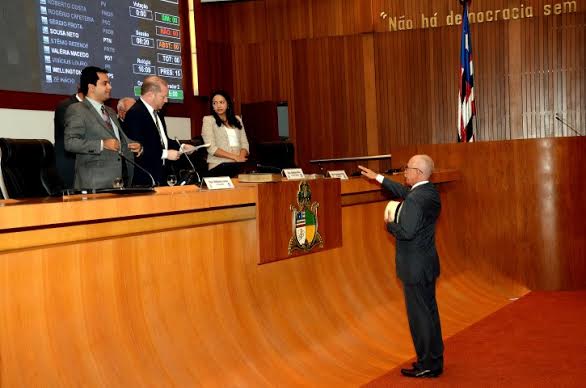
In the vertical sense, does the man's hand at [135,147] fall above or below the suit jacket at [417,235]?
above

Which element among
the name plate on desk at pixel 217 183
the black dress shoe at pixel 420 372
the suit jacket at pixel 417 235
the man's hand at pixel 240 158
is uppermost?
the man's hand at pixel 240 158

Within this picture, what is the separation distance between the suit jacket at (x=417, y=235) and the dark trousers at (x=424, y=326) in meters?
0.07

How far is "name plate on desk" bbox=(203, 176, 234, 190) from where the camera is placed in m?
3.98

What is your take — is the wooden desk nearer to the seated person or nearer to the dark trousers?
the dark trousers

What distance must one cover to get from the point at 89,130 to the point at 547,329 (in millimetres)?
3140

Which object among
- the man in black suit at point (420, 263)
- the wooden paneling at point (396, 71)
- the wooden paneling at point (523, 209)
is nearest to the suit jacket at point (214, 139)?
the wooden paneling at point (523, 209)

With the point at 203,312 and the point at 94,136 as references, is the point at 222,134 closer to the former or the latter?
the point at 94,136

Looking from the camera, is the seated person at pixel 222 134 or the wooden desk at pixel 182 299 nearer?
the wooden desk at pixel 182 299

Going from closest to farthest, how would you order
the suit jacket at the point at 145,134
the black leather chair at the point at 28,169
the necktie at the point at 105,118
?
the necktie at the point at 105,118 < the suit jacket at the point at 145,134 < the black leather chair at the point at 28,169

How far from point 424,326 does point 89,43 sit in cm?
403

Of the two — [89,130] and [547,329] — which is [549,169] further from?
[89,130]

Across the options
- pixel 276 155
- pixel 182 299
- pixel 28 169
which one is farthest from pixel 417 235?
pixel 276 155

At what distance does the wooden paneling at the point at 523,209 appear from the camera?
6.89 m

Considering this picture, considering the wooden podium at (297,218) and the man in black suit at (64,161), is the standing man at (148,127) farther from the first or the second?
the wooden podium at (297,218)
